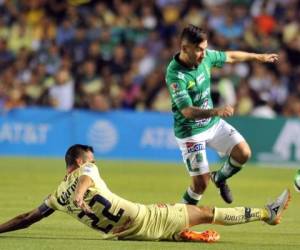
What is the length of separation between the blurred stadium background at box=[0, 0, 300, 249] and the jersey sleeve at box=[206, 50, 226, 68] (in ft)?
27.1

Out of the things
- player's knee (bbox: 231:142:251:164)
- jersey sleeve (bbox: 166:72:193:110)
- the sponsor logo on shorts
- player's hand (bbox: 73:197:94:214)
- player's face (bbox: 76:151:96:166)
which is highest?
jersey sleeve (bbox: 166:72:193:110)

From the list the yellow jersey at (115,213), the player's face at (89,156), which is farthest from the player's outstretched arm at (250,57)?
the player's face at (89,156)

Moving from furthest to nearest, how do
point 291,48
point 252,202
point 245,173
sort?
point 291,48 → point 245,173 → point 252,202

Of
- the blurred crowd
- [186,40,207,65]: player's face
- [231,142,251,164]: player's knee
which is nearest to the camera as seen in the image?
[186,40,207,65]: player's face

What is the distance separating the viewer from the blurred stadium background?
2306 centimetres

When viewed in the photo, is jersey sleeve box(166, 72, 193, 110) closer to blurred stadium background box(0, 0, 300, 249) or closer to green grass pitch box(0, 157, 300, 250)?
green grass pitch box(0, 157, 300, 250)

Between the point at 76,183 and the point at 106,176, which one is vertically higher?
the point at 76,183

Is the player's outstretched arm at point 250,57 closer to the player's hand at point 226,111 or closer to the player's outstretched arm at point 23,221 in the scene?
the player's hand at point 226,111

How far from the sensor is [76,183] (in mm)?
9961

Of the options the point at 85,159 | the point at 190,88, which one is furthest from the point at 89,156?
the point at 190,88

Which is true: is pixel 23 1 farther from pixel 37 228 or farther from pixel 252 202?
pixel 37 228

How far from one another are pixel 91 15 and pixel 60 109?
3.54 m

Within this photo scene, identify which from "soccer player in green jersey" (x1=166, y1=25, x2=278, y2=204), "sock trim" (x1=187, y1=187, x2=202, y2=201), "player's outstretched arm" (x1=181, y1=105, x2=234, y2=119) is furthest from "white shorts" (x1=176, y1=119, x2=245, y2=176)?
"player's outstretched arm" (x1=181, y1=105, x2=234, y2=119)

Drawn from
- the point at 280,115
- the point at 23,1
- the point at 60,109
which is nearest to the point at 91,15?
the point at 23,1
